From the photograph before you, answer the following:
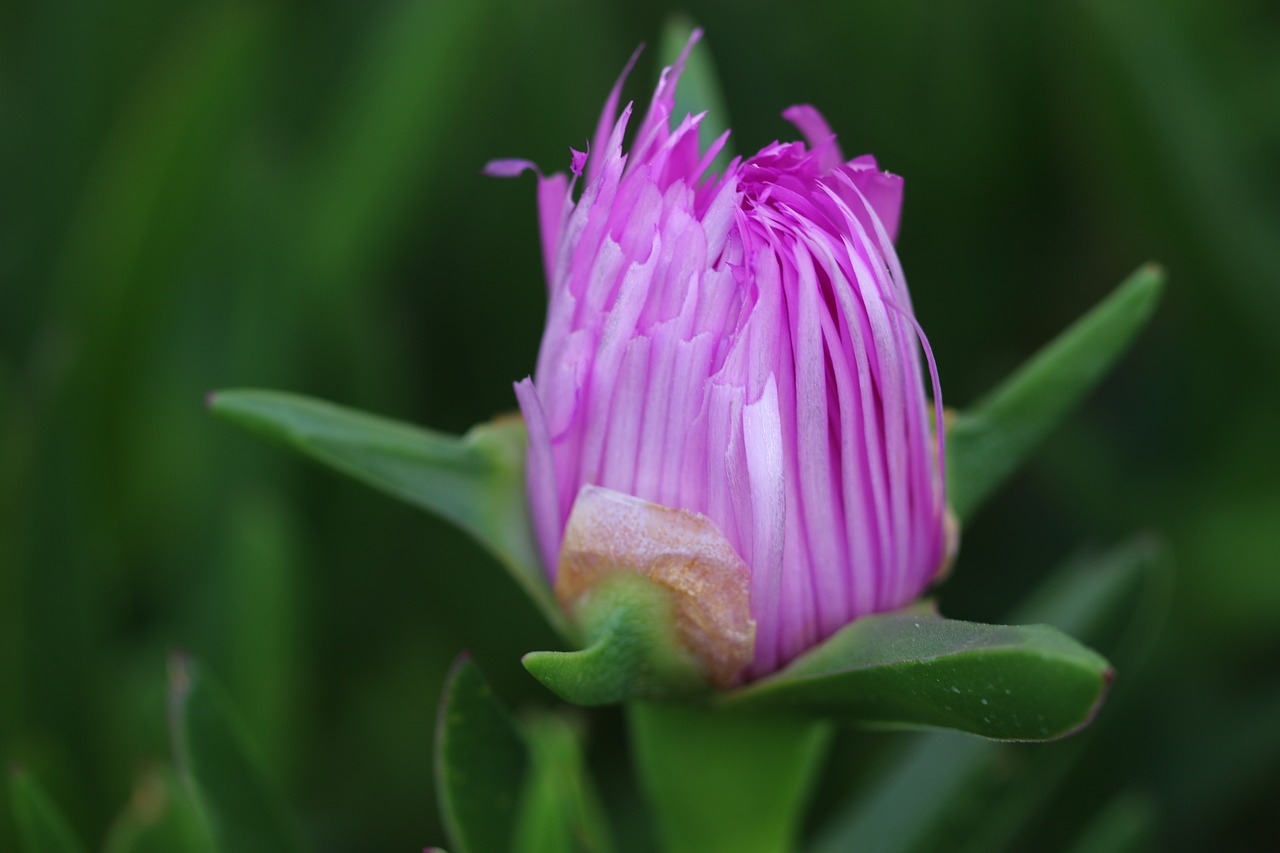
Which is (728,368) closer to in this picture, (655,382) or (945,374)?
(655,382)

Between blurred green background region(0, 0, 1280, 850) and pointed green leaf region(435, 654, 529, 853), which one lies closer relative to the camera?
pointed green leaf region(435, 654, 529, 853)

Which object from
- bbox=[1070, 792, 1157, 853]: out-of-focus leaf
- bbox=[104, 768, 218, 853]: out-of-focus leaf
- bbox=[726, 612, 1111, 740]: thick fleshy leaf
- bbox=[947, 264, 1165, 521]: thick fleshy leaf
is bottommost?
bbox=[1070, 792, 1157, 853]: out-of-focus leaf

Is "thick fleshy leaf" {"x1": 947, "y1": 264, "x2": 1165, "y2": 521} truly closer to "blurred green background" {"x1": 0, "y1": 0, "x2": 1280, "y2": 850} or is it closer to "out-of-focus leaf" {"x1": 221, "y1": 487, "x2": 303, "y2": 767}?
"blurred green background" {"x1": 0, "y1": 0, "x2": 1280, "y2": 850}

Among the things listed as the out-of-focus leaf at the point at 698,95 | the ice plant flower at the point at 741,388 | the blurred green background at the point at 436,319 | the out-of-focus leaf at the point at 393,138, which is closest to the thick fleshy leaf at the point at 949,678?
the ice plant flower at the point at 741,388

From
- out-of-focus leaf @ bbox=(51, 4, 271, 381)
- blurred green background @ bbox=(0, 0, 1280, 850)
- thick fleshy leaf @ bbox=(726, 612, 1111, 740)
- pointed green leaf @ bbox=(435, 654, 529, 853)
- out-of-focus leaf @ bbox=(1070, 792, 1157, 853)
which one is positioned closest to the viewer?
thick fleshy leaf @ bbox=(726, 612, 1111, 740)

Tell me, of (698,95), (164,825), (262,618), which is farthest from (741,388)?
(262,618)

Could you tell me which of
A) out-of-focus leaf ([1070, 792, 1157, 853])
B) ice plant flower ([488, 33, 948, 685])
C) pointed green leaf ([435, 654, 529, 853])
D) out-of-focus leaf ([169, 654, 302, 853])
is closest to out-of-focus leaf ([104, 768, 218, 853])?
out-of-focus leaf ([169, 654, 302, 853])

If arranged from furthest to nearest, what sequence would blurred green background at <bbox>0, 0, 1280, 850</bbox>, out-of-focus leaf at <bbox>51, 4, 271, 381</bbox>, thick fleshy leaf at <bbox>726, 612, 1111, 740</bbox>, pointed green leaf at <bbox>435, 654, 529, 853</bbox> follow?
out-of-focus leaf at <bbox>51, 4, 271, 381</bbox>
blurred green background at <bbox>0, 0, 1280, 850</bbox>
pointed green leaf at <bbox>435, 654, 529, 853</bbox>
thick fleshy leaf at <bbox>726, 612, 1111, 740</bbox>

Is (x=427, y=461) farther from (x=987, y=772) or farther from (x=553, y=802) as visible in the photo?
(x=987, y=772)
